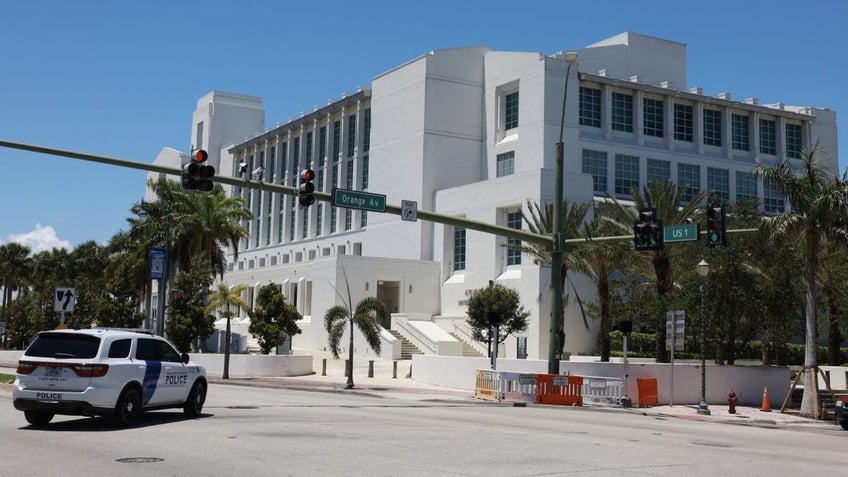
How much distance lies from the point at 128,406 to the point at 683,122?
5899 cm

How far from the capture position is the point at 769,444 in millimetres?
17984

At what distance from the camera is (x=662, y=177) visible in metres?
65.6

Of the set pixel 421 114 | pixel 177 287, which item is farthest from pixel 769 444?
pixel 421 114

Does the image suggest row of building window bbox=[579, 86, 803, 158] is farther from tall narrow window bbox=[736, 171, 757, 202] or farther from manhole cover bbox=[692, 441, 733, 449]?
manhole cover bbox=[692, 441, 733, 449]

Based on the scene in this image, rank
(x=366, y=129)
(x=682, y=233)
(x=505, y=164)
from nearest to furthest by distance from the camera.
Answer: (x=682, y=233)
(x=505, y=164)
(x=366, y=129)

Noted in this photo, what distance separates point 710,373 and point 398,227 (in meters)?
40.7

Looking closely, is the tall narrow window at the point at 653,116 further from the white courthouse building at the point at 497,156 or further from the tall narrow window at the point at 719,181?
the tall narrow window at the point at 719,181

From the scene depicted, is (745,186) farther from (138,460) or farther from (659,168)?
(138,460)

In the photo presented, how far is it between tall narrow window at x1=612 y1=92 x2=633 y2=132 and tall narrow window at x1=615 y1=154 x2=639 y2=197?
2.40 m

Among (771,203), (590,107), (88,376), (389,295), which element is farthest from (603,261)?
(771,203)

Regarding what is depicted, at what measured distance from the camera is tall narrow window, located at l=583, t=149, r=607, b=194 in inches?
2477

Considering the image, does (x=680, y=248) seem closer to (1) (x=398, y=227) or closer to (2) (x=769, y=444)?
(2) (x=769, y=444)

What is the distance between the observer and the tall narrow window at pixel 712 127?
69.1 metres

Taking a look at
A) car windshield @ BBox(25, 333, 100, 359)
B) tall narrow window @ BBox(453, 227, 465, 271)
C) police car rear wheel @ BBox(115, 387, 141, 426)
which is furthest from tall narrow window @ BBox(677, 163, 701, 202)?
car windshield @ BBox(25, 333, 100, 359)
